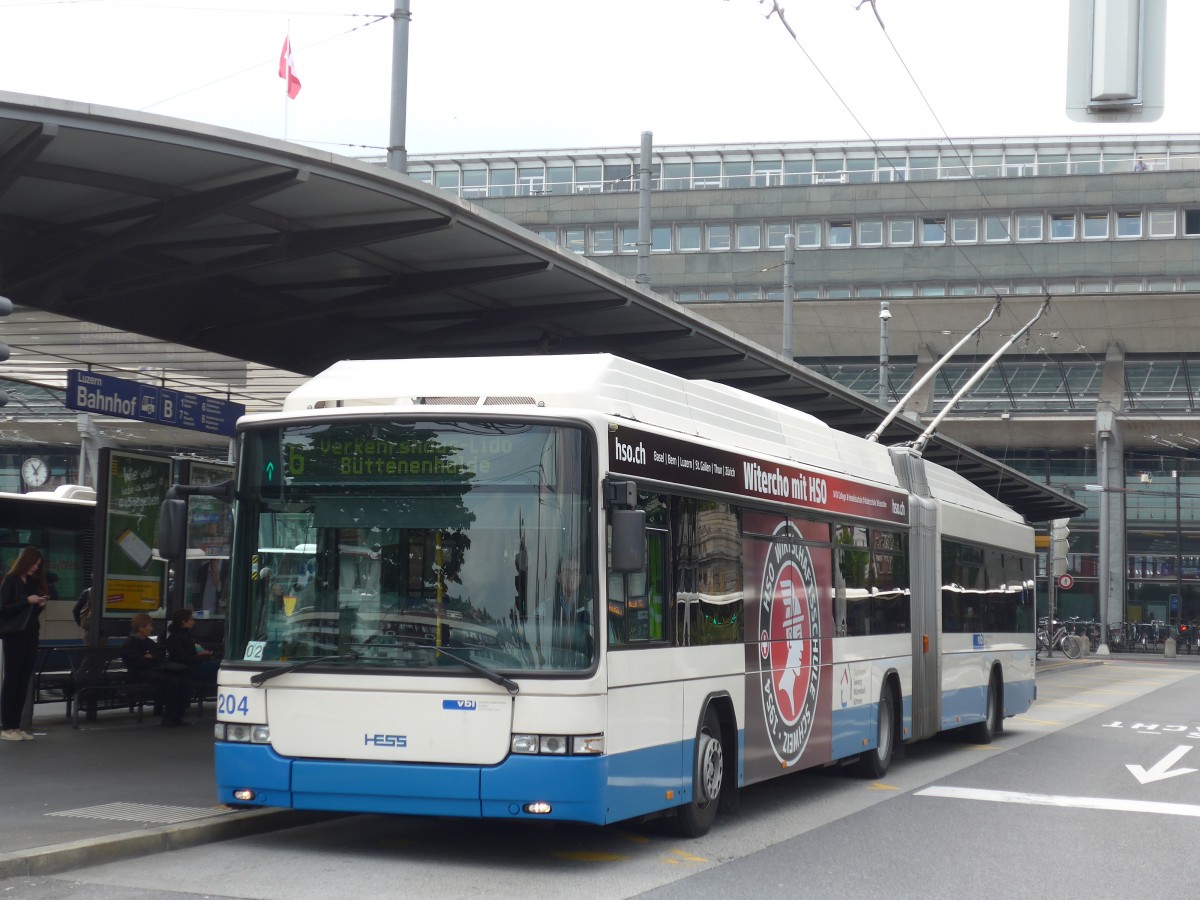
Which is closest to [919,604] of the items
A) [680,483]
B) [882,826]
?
[882,826]

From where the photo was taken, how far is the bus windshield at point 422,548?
8.52 m

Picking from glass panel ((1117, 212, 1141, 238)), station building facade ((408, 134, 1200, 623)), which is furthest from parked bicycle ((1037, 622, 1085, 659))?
glass panel ((1117, 212, 1141, 238))

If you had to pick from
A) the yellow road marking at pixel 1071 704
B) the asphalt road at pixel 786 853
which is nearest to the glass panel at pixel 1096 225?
the yellow road marking at pixel 1071 704

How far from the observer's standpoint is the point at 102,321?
15180 millimetres

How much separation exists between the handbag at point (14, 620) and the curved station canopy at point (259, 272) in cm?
273

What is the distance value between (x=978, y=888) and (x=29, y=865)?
16.5 ft

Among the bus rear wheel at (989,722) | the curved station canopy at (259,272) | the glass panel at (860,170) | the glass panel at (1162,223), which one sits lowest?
the bus rear wheel at (989,722)

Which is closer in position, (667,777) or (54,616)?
(667,777)

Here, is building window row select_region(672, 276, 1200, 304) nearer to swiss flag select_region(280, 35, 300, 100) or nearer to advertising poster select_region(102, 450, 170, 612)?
swiss flag select_region(280, 35, 300, 100)

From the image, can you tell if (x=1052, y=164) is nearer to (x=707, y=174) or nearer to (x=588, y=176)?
(x=707, y=174)

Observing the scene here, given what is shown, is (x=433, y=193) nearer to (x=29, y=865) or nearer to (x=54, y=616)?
(x=29, y=865)

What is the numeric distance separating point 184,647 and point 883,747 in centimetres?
707

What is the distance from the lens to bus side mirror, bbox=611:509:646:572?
8.41 m

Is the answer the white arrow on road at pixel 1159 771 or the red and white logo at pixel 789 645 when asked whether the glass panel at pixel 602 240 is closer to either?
the white arrow on road at pixel 1159 771
